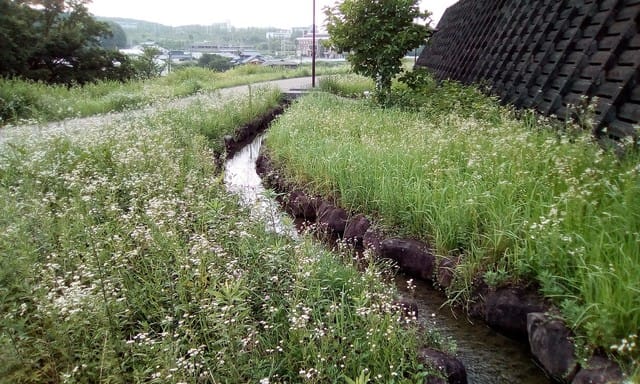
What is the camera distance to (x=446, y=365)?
3.01 meters

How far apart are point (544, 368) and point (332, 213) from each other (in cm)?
318

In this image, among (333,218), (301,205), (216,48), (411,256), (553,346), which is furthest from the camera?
(216,48)

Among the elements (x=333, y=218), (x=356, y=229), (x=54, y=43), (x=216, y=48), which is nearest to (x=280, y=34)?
(x=216, y=48)

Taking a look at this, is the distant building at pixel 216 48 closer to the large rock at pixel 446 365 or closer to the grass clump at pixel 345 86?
the grass clump at pixel 345 86

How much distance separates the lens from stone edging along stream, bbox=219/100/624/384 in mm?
2934

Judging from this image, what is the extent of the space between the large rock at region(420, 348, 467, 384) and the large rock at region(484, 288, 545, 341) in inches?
30.8

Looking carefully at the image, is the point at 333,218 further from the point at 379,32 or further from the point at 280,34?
the point at 280,34

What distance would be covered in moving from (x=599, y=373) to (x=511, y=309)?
3.32ft

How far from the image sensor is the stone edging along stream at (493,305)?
2.93m

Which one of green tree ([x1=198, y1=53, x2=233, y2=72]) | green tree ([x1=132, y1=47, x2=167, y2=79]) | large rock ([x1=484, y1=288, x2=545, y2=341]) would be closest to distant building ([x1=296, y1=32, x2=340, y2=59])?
green tree ([x1=198, y1=53, x2=233, y2=72])

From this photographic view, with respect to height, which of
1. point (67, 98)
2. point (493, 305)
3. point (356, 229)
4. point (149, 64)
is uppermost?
point (493, 305)

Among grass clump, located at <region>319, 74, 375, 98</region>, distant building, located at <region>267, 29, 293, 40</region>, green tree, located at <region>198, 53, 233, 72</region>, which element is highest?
grass clump, located at <region>319, 74, 375, 98</region>

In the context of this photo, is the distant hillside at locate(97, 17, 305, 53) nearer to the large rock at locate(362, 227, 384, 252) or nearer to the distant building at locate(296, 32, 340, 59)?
the distant building at locate(296, 32, 340, 59)

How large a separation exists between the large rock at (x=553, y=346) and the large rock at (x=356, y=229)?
7.57 feet
